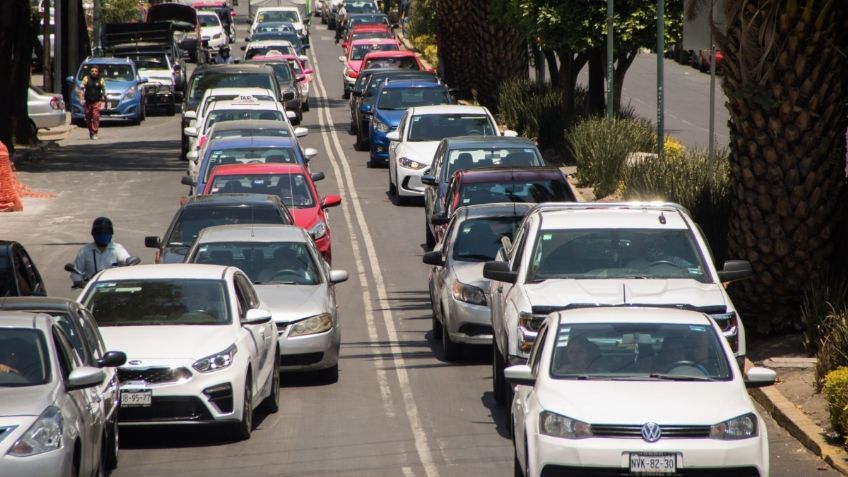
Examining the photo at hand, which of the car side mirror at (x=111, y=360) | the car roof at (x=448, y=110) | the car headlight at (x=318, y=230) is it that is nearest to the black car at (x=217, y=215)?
the car headlight at (x=318, y=230)

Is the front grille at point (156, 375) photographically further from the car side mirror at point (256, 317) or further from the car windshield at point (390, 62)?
the car windshield at point (390, 62)

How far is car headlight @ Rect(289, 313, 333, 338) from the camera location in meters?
15.7

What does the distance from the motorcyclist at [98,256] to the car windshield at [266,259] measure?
871 millimetres

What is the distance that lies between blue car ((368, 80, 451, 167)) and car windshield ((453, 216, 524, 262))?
1688 cm

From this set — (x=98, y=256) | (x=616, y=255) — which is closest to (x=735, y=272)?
(x=616, y=255)

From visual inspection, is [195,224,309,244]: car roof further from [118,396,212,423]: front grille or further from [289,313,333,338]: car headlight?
[118,396,212,423]: front grille

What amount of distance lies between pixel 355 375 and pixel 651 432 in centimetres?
706

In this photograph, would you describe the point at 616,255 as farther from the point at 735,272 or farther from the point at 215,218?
the point at 215,218

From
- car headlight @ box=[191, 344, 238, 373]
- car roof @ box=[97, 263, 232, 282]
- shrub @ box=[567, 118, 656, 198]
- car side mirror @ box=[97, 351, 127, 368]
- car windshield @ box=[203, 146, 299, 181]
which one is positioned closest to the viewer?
car side mirror @ box=[97, 351, 127, 368]

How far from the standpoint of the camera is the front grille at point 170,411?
12922 millimetres

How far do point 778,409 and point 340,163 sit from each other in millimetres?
23525

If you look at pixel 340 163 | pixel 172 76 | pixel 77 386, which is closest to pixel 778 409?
pixel 77 386

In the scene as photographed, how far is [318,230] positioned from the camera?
70.9ft

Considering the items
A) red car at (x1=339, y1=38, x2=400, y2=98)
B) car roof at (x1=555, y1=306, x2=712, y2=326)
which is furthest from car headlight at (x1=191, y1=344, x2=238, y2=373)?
red car at (x1=339, y1=38, x2=400, y2=98)
